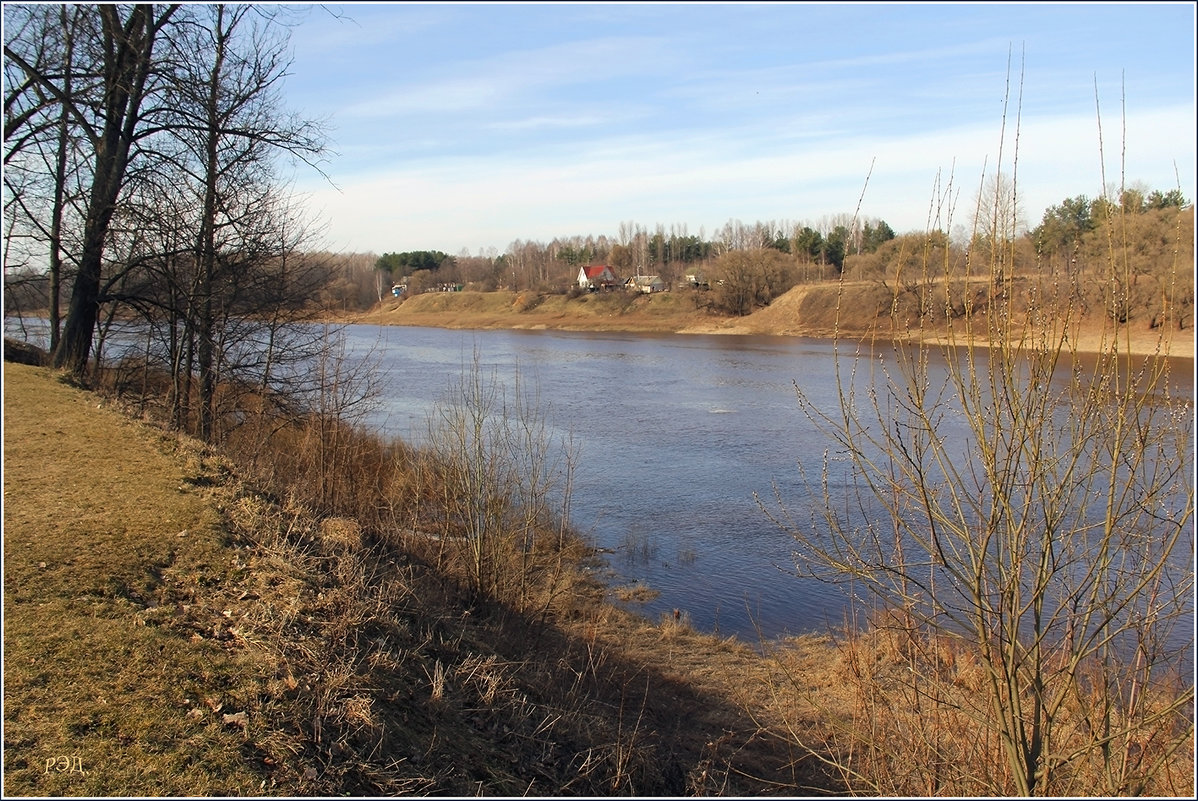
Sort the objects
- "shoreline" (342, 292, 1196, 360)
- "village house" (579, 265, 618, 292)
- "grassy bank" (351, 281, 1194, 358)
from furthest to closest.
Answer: "village house" (579, 265, 618, 292)
"shoreline" (342, 292, 1196, 360)
"grassy bank" (351, 281, 1194, 358)

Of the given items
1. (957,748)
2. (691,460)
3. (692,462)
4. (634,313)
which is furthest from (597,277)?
(957,748)

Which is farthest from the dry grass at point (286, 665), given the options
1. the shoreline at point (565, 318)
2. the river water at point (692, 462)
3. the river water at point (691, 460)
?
the shoreline at point (565, 318)

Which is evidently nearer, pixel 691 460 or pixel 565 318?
pixel 691 460

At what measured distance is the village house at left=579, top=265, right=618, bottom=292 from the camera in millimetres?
83250

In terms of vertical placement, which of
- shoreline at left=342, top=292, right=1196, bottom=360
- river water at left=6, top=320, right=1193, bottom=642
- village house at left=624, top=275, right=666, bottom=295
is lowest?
river water at left=6, top=320, right=1193, bottom=642

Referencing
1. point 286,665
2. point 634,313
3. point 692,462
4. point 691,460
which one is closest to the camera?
point 286,665

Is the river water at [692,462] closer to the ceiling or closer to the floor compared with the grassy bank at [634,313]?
closer to the floor

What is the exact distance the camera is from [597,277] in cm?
8781

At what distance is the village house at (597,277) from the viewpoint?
83.2 m

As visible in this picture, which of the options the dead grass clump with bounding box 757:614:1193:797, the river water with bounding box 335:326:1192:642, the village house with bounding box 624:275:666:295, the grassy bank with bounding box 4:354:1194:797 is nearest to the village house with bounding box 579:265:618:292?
the village house with bounding box 624:275:666:295

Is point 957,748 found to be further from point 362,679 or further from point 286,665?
point 286,665

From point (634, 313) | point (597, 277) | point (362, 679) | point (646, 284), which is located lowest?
point (362, 679)

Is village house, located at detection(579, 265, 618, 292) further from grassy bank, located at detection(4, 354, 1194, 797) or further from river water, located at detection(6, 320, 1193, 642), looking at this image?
grassy bank, located at detection(4, 354, 1194, 797)

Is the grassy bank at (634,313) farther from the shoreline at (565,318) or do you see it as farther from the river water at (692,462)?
the river water at (692,462)
